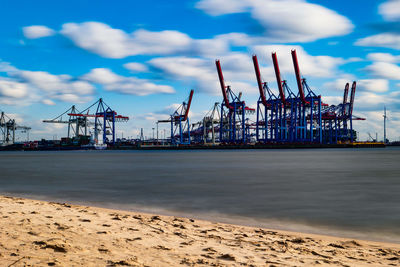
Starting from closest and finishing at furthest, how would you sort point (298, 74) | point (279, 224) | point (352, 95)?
1. point (279, 224)
2. point (298, 74)
3. point (352, 95)

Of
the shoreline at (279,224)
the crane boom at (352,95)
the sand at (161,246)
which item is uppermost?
the crane boom at (352,95)

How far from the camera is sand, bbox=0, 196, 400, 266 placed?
14.9 feet

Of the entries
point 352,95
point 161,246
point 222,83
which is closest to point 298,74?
point 222,83

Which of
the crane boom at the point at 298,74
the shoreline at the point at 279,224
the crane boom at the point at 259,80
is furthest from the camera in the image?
the crane boom at the point at 259,80

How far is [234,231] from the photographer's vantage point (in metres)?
7.04

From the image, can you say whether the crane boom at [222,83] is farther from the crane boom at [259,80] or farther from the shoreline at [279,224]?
the shoreline at [279,224]

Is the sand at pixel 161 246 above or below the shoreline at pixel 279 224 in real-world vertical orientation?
above

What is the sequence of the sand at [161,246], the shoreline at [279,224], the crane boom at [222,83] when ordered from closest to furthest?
the sand at [161,246] → the shoreline at [279,224] → the crane boom at [222,83]

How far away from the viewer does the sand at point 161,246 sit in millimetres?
4543

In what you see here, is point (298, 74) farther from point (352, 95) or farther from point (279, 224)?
point (279, 224)

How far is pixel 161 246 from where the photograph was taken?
17.4 ft

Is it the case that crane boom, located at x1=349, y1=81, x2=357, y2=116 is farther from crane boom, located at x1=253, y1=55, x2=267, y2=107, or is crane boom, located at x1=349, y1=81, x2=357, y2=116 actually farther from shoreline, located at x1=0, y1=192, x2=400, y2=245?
shoreline, located at x1=0, y1=192, x2=400, y2=245

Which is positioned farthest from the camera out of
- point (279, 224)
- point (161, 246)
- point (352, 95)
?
point (352, 95)

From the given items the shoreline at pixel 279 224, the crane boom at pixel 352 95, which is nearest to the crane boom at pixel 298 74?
the crane boom at pixel 352 95
